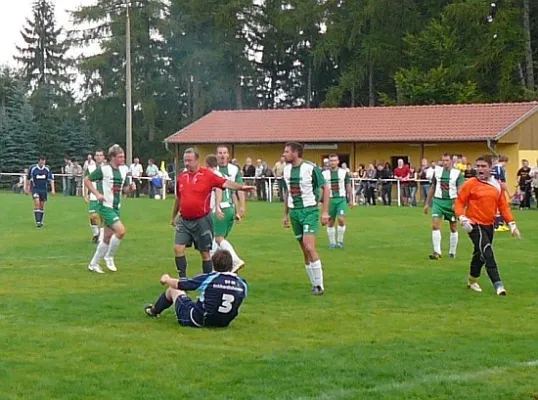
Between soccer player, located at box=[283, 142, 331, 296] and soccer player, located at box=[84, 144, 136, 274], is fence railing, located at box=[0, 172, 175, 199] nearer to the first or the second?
soccer player, located at box=[84, 144, 136, 274]

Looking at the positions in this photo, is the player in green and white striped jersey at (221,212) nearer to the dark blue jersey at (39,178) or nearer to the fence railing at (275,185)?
the dark blue jersey at (39,178)

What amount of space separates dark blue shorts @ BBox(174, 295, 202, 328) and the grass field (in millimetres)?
126

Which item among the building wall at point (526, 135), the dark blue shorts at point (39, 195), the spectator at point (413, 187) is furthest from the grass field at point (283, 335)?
the building wall at point (526, 135)

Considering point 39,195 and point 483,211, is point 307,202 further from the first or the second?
point 39,195

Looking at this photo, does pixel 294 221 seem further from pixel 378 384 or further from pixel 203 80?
pixel 203 80

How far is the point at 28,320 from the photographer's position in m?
10.6

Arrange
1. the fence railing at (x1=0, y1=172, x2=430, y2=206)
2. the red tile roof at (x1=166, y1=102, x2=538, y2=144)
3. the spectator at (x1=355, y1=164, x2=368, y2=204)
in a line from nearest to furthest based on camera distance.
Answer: the fence railing at (x1=0, y1=172, x2=430, y2=206) < the spectator at (x1=355, y1=164, x2=368, y2=204) < the red tile roof at (x1=166, y1=102, x2=538, y2=144)

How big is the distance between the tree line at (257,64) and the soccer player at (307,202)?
4423cm

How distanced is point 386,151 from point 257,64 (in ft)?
92.0

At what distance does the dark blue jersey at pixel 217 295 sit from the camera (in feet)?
32.2

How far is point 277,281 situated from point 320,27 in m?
55.1

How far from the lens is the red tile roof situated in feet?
144

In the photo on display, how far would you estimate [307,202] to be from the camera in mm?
12883

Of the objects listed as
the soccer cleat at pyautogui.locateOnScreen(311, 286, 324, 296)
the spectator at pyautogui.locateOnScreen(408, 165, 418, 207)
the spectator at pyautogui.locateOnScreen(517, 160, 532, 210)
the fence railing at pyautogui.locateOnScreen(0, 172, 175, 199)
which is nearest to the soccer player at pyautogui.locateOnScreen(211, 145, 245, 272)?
the soccer cleat at pyautogui.locateOnScreen(311, 286, 324, 296)
